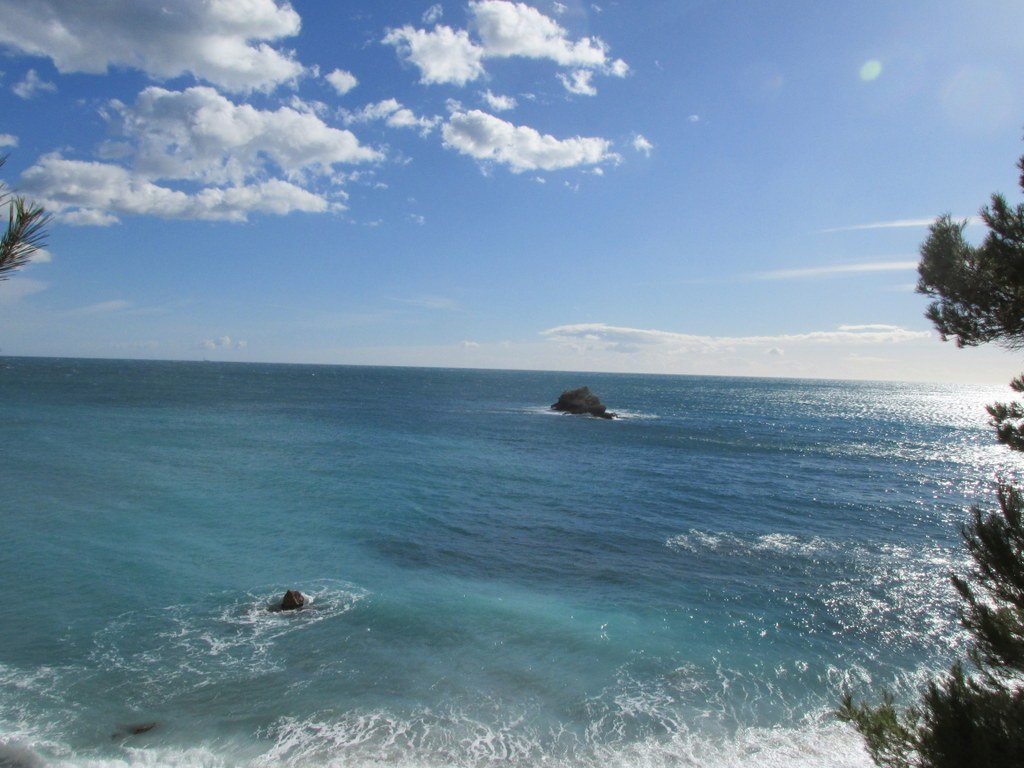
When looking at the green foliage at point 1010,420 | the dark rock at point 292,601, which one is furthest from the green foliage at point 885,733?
the dark rock at point 292,601

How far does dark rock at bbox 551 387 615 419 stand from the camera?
84875mm

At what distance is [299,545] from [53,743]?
1324 cm

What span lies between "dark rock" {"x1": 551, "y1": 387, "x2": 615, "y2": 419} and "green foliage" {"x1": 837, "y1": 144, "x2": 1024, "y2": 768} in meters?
74.3

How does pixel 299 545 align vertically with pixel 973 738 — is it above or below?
below

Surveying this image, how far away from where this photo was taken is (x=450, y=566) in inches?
901

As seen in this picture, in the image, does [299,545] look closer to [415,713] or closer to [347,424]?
[415,713]

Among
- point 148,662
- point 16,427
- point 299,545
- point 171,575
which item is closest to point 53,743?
point 148,662

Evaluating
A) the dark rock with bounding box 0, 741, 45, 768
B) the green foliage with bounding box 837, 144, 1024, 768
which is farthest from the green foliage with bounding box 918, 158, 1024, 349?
the dark rock with bounding box 0, 741, 45, 768

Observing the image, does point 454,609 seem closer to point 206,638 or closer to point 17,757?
point 206,638

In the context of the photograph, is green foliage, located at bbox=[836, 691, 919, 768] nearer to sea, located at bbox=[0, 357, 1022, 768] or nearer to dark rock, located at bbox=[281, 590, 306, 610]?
sea, located at bbox=[0, 357, 1022, 768]

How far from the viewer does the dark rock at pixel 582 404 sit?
8488cm

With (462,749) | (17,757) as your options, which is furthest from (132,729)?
(462,749)

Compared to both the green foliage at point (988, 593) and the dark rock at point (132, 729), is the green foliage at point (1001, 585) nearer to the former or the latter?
the green foliage at point (988, 593)

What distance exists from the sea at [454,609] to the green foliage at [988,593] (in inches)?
214
